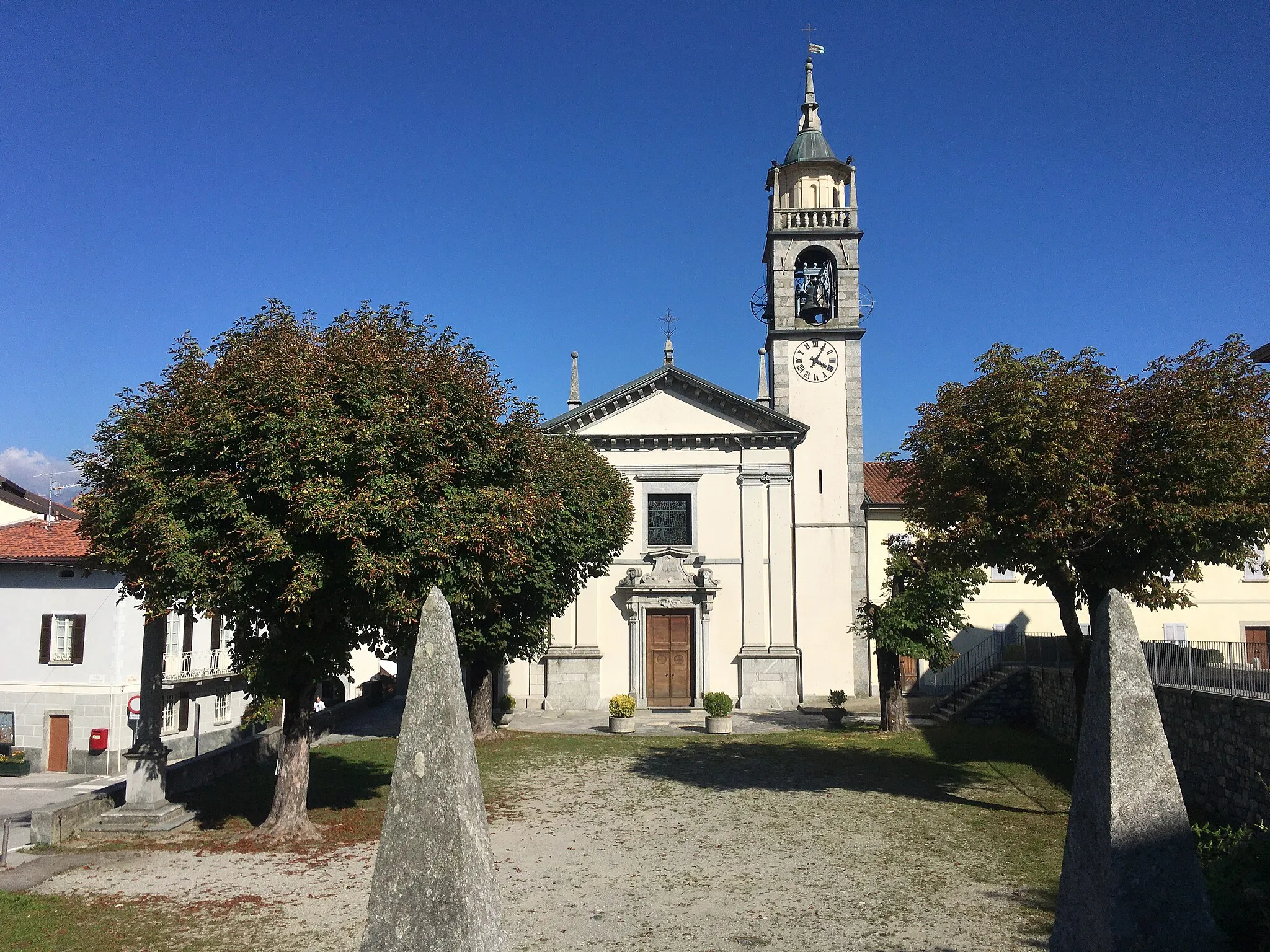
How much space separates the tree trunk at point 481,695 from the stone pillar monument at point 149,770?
8719 mm

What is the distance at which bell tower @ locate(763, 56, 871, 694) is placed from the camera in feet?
95.7

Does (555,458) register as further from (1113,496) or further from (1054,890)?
(1054,890)

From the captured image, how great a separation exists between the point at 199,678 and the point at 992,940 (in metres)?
23.1

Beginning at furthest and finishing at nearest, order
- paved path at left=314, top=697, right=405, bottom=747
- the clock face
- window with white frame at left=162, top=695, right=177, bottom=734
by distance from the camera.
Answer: the clock face
window with white frame at left=162, top=695, right=177, bottom=734
paved path at left=314, top=697, right=405, bottom=747

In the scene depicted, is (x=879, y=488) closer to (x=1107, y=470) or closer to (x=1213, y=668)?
(x=1213, y=668)

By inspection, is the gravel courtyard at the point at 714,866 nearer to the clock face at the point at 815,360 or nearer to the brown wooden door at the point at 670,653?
the brown wooden door at the point at 670,653

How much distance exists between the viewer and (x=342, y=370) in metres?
11.4

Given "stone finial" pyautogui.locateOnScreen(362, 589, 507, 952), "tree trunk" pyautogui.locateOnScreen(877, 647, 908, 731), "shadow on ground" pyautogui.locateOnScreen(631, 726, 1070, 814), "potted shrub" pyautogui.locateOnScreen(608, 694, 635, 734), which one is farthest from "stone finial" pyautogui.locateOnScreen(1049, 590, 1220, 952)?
"potted shrub" pyautogui.locateOnScreen(608, 694, 635, 734)

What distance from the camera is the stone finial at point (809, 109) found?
32.0 metres

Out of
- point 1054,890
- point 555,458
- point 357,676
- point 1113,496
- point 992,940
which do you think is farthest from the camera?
point 357,676

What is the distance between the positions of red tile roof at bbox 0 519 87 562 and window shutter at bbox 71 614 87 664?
5.44 ft

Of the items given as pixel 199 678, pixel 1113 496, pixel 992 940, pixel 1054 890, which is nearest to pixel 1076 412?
pixel 1113 496

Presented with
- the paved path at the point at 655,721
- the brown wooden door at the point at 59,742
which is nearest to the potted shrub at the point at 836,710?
the paved path at the point at 655,721

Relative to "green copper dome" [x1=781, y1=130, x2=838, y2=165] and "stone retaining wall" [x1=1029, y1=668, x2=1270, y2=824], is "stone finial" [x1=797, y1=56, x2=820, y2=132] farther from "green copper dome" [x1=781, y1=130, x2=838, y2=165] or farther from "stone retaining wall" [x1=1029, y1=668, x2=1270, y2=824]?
"stone retaining wall" [x1=1029, y1=668, x2=1270, y2=824]
